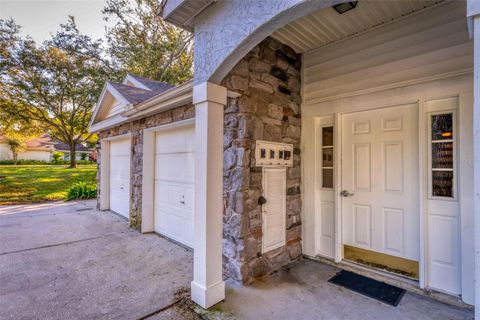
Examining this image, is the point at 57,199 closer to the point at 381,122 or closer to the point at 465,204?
the point at 381,122

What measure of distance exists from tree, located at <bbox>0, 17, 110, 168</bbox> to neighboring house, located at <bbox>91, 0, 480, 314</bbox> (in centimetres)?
1075

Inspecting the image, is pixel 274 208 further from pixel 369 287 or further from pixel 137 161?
pixel 137 161

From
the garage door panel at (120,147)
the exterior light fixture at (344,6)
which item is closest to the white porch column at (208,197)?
Result: the exterior light fixture at (344,6)

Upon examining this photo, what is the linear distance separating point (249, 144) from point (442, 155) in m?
2.10

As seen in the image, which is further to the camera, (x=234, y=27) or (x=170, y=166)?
(x=170, y=166)

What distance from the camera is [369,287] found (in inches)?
110

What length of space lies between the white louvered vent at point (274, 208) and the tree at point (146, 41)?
32.9 feet

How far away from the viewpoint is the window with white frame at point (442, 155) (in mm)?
2512

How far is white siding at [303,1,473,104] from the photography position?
244cm

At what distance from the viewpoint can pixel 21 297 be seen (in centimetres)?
260

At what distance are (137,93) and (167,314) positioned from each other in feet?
15.9

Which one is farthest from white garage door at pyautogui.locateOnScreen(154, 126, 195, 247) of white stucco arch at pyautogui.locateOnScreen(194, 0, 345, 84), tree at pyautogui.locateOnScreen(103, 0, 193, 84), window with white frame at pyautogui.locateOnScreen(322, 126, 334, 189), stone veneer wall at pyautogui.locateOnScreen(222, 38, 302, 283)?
tree at pyautogui.locateOnScreen(103, 0, 193, 84)

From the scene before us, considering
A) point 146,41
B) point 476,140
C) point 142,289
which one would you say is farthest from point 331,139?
point 146,41

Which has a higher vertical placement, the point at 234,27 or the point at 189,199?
the point at 234,27
